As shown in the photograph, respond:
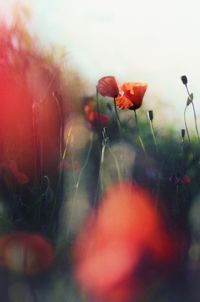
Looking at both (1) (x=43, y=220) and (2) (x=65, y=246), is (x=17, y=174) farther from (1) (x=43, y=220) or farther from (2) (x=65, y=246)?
(2) (x=65, y=246)

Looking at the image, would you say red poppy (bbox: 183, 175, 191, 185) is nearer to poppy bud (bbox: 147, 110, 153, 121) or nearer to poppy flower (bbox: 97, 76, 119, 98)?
poppy bud (bbox: 147, 110, 153, 121)

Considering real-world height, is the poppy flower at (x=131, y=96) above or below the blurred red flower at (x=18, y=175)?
above

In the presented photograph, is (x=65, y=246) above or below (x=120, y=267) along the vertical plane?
above

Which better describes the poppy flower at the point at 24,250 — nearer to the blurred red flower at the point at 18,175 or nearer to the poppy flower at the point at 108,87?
the blurred red flower at the point at 18,175

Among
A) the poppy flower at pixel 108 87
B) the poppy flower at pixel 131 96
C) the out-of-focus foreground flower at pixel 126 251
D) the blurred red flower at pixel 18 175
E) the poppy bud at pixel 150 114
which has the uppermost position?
the poppy flower at pixel 108 87

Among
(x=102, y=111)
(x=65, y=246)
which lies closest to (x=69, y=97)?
(x=102, y=111)

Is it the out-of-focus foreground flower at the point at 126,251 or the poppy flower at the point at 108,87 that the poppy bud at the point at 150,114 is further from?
the out-of-focus foreground flower at the point at 126,251

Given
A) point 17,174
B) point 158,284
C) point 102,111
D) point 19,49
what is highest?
point 19,49
